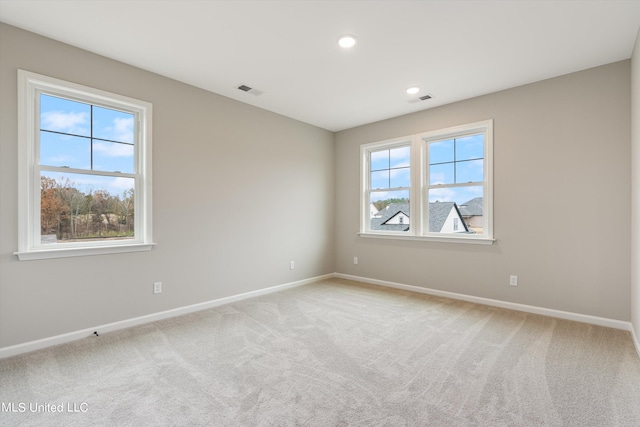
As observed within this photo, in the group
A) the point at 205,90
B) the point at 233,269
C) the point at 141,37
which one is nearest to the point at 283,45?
the point at 141,37

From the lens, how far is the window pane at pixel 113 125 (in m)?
2.98

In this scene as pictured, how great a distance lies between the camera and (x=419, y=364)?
2.33 m

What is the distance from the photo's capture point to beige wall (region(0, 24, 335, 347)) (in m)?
2.48

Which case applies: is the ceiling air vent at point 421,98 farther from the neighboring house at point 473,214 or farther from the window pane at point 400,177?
the neighboring house at point 473,214

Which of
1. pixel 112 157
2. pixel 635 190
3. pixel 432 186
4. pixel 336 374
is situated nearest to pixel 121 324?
pixel 112 157

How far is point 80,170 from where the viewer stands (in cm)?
283

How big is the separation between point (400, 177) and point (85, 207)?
13.2ft

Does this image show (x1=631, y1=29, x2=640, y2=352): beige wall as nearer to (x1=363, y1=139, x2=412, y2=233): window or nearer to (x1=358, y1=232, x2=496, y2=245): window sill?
(x1=358, y1=232, x2=496, y2=245): window sill

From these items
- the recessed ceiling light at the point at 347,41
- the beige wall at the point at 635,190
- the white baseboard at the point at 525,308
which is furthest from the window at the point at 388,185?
the beige wall at the point at 635,190

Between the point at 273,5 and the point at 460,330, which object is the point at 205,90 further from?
the point at 460,330

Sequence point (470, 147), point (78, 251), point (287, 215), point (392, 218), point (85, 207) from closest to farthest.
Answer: point (78, 251), point (85, 207), point (470, 147), point (287, 215), point (392, 218)

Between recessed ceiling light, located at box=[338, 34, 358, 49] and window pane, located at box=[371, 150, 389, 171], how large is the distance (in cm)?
246

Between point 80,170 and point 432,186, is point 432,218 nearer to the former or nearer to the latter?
point 432,186

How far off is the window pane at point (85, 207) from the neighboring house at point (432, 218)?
352 cm
